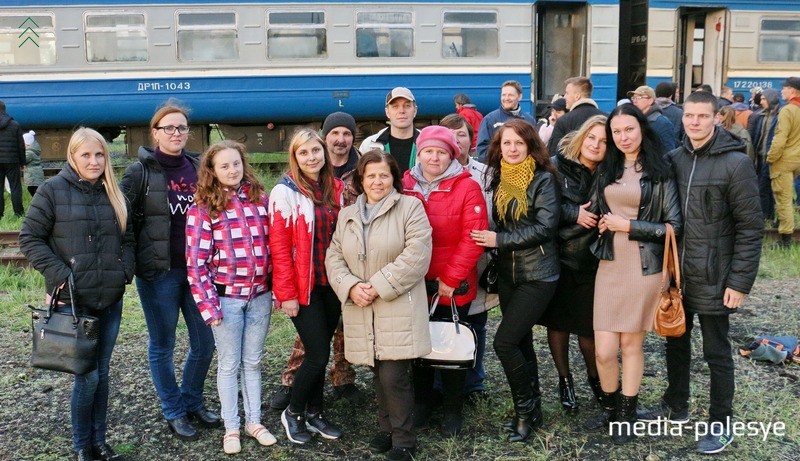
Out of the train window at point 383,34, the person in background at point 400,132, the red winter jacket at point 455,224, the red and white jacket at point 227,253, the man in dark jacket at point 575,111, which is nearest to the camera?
the red and white jacket at point 227,253

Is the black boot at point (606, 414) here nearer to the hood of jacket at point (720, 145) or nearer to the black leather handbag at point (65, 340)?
the hood of jacket at point (720, 145)

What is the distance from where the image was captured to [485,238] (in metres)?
3.80

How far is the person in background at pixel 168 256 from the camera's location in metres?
3.74

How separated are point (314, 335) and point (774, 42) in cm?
1202

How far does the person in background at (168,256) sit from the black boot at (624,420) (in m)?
2.26

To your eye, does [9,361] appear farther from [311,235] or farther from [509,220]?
→ [509,220]

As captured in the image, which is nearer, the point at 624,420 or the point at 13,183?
the point at 624,420

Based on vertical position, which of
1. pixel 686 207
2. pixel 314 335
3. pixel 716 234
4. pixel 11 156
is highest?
pixel 11 156

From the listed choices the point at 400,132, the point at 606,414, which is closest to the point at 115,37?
the point at 400,132

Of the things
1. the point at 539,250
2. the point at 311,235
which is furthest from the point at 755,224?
the point at 311,235

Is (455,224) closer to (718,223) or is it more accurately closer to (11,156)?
(718,223)

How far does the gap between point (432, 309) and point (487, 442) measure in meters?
0.79

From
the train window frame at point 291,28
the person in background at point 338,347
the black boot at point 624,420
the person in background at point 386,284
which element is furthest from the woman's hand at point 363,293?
the train window frame at point 291,28

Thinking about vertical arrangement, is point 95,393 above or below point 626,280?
below
